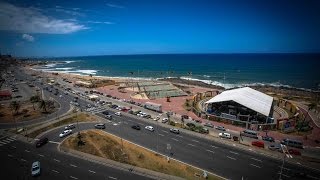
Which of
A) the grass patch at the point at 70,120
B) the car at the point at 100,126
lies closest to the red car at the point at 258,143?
the car at the point at 100,126

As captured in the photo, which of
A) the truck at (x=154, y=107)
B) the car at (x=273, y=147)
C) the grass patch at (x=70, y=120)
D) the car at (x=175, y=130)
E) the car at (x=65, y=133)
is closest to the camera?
the car at (x=273, y=147)

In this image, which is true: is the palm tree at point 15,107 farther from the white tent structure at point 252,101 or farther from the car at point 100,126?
the white tent structure at point 252,101

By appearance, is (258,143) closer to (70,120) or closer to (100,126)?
(100,126)

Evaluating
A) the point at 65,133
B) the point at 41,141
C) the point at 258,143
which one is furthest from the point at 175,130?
the point at 41,141

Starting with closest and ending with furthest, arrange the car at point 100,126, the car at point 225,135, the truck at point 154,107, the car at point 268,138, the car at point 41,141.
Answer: the car at point 41,141
the car at point 268,138
the car at point 225,135
the car at point 100,126
the truck at point 154,107

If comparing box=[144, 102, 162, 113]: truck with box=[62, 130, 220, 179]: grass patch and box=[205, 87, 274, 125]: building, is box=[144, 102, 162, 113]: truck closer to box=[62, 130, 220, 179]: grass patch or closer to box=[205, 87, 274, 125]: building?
box=[205, 87, 274, 125]: building

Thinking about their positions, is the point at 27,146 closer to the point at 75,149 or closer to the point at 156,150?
the point at 75,149

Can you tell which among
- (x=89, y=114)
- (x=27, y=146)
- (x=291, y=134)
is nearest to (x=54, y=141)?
(x=27, y=146)
